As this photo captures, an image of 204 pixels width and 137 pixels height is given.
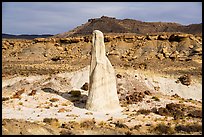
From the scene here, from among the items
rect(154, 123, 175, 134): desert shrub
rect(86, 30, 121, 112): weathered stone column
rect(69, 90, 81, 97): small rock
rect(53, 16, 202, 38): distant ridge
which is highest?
rect(53, 16, 202, 38): distant ridge

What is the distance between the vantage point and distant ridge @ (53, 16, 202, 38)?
11706 cm

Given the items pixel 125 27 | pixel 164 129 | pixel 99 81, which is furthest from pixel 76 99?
pixel 125 27

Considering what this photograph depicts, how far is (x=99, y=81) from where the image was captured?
23359 mm

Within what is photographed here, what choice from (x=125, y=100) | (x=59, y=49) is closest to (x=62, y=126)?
(x=125, y=100)

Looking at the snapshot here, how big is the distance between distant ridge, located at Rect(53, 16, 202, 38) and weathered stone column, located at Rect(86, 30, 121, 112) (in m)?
91.2

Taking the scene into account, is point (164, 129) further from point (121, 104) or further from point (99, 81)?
point (121, 104)

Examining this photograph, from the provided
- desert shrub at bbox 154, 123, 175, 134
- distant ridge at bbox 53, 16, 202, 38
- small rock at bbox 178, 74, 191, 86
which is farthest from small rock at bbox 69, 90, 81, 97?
distant ridge at bbox 53, 16, 202, 38

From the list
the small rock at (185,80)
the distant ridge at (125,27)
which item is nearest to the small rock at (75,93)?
the small rock at (185,80)

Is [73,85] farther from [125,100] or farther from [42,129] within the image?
[42,129]

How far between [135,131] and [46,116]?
5630 mm

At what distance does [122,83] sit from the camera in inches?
1255

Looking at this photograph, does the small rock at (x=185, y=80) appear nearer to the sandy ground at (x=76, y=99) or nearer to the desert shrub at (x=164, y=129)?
the sandy ground at (x=76, y=99)

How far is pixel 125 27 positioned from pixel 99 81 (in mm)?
102399

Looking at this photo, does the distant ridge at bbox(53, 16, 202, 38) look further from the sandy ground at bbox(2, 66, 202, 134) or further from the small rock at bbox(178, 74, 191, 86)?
the sandy ground at bbox(2, 66, 202, 134)
